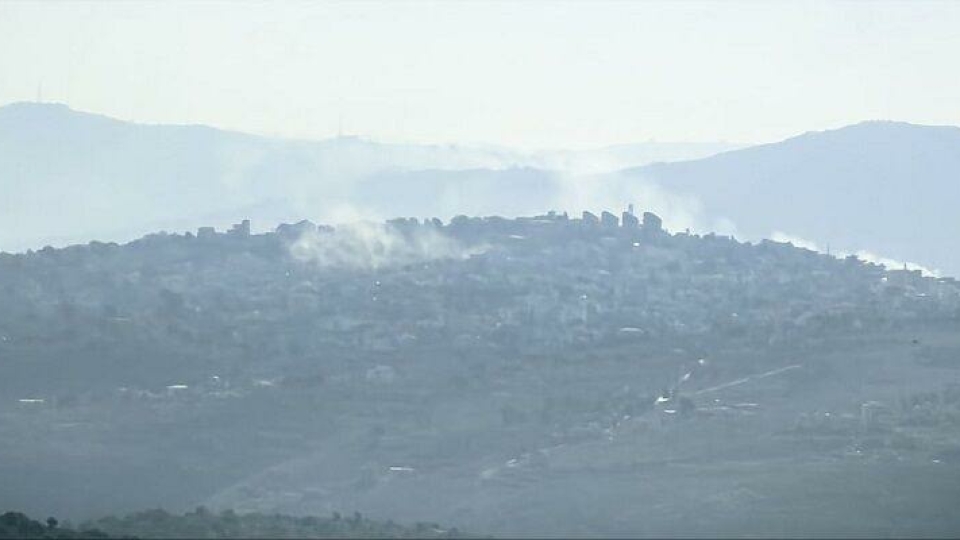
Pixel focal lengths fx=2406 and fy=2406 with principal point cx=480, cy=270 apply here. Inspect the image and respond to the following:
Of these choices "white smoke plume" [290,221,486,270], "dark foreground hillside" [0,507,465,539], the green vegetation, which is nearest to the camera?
the green vegetation

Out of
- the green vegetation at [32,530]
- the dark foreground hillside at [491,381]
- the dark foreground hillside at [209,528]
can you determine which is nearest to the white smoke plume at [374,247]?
the dark foreground hillside at [491,381]

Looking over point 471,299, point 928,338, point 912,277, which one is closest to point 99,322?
point 471,299

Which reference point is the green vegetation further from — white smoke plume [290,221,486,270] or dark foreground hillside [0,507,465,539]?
white smoke plume [290,221,486,270]

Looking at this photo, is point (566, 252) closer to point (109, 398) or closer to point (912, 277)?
point (912, 277)

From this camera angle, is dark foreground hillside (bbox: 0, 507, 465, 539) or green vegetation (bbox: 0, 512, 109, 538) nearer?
green vegetation (bbox: 0, 512, 109, 538)

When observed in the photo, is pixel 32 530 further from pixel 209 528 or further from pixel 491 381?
pixel 491 381

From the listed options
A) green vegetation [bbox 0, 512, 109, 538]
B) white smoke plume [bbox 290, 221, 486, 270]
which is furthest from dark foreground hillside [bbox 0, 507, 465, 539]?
white smoke plume [bbox 290, 221, 486, 270]

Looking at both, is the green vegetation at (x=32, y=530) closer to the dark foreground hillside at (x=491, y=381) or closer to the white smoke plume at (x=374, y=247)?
the dark foreground hillside at (x=491, y=381)

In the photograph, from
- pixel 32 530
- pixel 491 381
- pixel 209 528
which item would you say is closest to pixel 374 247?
pixel 491 381
